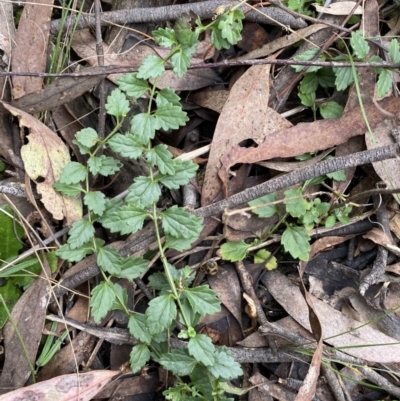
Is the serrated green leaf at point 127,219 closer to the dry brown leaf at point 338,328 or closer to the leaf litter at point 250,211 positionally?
the leaf litter at point 250,211

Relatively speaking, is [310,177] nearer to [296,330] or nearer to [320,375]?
[296,330]

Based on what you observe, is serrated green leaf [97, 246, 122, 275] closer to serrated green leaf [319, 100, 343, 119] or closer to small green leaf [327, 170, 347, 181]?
small green leaf [327, 170, 347, 181]

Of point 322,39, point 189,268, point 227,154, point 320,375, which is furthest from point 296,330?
point 322,39

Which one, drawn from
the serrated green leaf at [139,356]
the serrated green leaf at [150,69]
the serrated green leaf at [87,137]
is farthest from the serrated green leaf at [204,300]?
the serrated green leaf at [150,69]

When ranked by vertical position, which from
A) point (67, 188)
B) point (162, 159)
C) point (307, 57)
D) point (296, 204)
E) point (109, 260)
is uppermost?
point (307, 57)

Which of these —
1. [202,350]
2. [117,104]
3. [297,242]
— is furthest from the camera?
[297,242]

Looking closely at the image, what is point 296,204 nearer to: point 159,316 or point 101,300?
point 159,316

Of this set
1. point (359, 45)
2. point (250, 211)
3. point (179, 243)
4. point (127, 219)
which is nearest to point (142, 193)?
point (127, 219)
